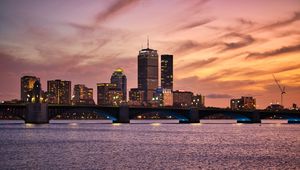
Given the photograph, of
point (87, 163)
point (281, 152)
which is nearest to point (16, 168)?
point (87, 163)

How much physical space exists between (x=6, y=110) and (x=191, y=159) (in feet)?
450

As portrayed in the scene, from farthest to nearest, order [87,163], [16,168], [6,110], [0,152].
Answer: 1. [6,110]
2. [0,152]
3. [87,163]
4. [16,168]

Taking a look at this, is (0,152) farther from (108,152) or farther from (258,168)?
(258,168)

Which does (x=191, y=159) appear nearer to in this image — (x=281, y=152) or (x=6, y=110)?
(x=281, y=152)

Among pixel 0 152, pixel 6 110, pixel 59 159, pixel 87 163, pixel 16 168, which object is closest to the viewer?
pixel 16 168

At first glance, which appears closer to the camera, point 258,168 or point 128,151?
point 258,168

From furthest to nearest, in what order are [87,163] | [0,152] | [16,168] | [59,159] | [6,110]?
[6,110], [0,152], [59,159], [87,163], [16,168]

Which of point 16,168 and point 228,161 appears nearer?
point 16,168

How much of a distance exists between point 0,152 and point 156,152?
907 inches

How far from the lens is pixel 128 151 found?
3359 inches

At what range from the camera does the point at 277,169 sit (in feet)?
205

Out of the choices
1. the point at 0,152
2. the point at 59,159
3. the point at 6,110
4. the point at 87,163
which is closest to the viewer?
the point at 87,163

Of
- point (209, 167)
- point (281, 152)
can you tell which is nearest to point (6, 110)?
point (281, 152)

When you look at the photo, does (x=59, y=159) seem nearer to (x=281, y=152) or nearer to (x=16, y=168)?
(x=16, y=168)
